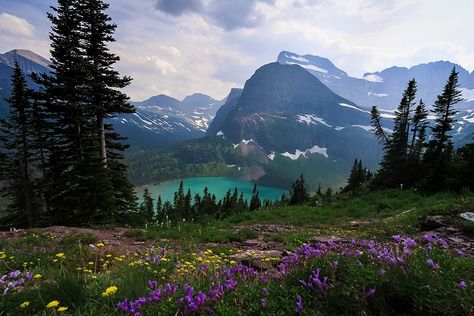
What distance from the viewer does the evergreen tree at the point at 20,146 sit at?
1012 inches

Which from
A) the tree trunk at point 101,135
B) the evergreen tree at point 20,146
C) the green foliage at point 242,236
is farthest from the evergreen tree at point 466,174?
the evergreen tree at point 20,146

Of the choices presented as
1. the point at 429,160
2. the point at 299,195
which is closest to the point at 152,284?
the point at 429,160

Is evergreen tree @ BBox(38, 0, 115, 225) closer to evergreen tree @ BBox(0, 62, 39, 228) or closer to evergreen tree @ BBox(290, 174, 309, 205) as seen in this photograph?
evergreen tree @ BBox(0, 62, 39, 228)

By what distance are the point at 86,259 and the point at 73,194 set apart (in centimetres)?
1328

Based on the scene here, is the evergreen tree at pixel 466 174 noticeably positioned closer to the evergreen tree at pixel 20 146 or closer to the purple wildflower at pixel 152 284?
the purple wildflower at pixel 152 284

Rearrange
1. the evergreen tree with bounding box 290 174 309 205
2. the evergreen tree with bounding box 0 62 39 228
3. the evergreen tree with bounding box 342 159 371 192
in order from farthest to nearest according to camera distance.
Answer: the evergreen tree with bounding box 342 159 371 192 → the evergreen tree with bounding box 290 174 309 205 → the evergreen tree with bounding box 0 62 39 228

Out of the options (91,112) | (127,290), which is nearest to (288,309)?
(127,290)

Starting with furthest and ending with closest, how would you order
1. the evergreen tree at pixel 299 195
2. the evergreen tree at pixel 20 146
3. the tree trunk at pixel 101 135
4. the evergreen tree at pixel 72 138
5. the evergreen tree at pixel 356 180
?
the evergreen tree at pixel 356 180, the evergreen tree at pixel 299 195, the evergreen tree at pixel 20 146, the tree trunk at pixel 101 135, the evergreen tree at pixel 72 138

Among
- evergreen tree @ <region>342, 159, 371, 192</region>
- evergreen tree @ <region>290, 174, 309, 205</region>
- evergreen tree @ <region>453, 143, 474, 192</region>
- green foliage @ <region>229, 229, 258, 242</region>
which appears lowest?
evergreen tree @ <region>290, 174, 309, 205</region>

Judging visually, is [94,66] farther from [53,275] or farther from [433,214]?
[433,214]

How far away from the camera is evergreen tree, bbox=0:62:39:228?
25.7 meters

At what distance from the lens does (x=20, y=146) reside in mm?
28656

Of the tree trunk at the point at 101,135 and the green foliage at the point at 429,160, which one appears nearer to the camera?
the green foliage at the point at 429,160

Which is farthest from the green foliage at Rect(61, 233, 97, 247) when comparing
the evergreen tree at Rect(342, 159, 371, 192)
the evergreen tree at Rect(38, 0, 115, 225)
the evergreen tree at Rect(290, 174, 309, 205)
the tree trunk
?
the evergreen tree at Rect(342, 159, 371, 192)
